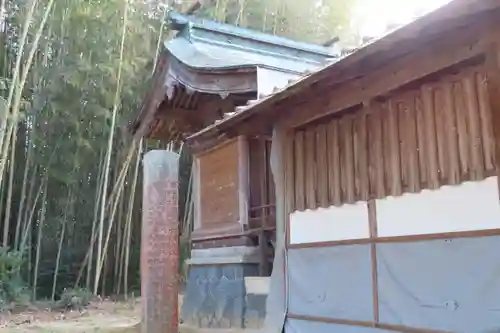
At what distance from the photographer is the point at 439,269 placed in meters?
3.28

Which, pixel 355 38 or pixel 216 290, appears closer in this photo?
pixel 216 290

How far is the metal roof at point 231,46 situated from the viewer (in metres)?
7.05

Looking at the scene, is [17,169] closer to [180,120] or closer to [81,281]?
[81,281]

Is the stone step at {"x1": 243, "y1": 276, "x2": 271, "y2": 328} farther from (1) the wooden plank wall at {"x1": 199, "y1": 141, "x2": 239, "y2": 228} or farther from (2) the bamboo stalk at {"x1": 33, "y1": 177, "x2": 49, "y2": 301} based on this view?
(2) the bamboo stalk at {"x1": 33, "y1": 177, "x2": 49, "y2": 301}

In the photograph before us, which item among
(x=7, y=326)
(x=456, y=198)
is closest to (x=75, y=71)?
(x=7, y=326)

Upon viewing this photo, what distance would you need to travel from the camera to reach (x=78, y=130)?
10.6m

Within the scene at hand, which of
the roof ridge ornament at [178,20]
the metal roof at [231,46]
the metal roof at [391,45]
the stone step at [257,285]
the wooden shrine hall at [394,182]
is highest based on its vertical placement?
the roof ridge ornament at [178,20]

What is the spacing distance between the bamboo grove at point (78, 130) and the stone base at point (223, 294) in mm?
3983

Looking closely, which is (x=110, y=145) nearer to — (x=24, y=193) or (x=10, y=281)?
(x=24, y=193)

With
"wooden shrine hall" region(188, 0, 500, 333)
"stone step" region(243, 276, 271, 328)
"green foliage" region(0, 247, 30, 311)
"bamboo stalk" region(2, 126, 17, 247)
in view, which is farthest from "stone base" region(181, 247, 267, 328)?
"bamboo stalk" region(2, 126, 17, 247)

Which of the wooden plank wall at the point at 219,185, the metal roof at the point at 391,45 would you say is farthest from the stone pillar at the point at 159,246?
the wooden plank wall at the point at 219,185

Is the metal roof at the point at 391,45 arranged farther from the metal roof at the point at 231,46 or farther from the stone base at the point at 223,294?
the metal roof at the point at 231,46

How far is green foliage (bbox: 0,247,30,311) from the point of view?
10.0 metres

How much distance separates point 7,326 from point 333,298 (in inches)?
241
